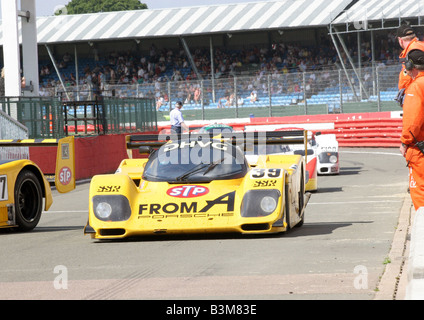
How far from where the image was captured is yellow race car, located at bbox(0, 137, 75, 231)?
10023 mm

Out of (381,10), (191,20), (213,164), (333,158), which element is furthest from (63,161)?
(191,20)

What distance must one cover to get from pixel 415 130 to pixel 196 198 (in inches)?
95.7

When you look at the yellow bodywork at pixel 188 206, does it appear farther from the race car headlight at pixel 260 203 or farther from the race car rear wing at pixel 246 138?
the race car rear wing at pixel 246 138

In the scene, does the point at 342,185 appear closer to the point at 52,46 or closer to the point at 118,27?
the point at 118,27

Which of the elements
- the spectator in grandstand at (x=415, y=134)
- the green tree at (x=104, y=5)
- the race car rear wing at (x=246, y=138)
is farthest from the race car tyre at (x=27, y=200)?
the green tree at (x=104, y=5)

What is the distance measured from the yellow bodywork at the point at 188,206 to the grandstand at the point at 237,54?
21703 millimetres

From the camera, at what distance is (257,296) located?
556cm

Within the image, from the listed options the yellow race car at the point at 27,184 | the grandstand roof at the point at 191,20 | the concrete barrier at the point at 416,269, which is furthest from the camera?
the grandstand roof at the point at 191,20

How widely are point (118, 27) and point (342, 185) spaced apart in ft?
91.1

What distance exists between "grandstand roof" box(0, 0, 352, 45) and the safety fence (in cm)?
1183

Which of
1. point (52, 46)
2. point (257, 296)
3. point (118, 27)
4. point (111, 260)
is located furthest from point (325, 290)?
point (52, 46)

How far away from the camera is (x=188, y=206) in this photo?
Answer: 29.1 ft

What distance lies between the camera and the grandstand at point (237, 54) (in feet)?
109

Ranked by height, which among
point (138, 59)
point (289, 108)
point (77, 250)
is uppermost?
point (138, 59)
